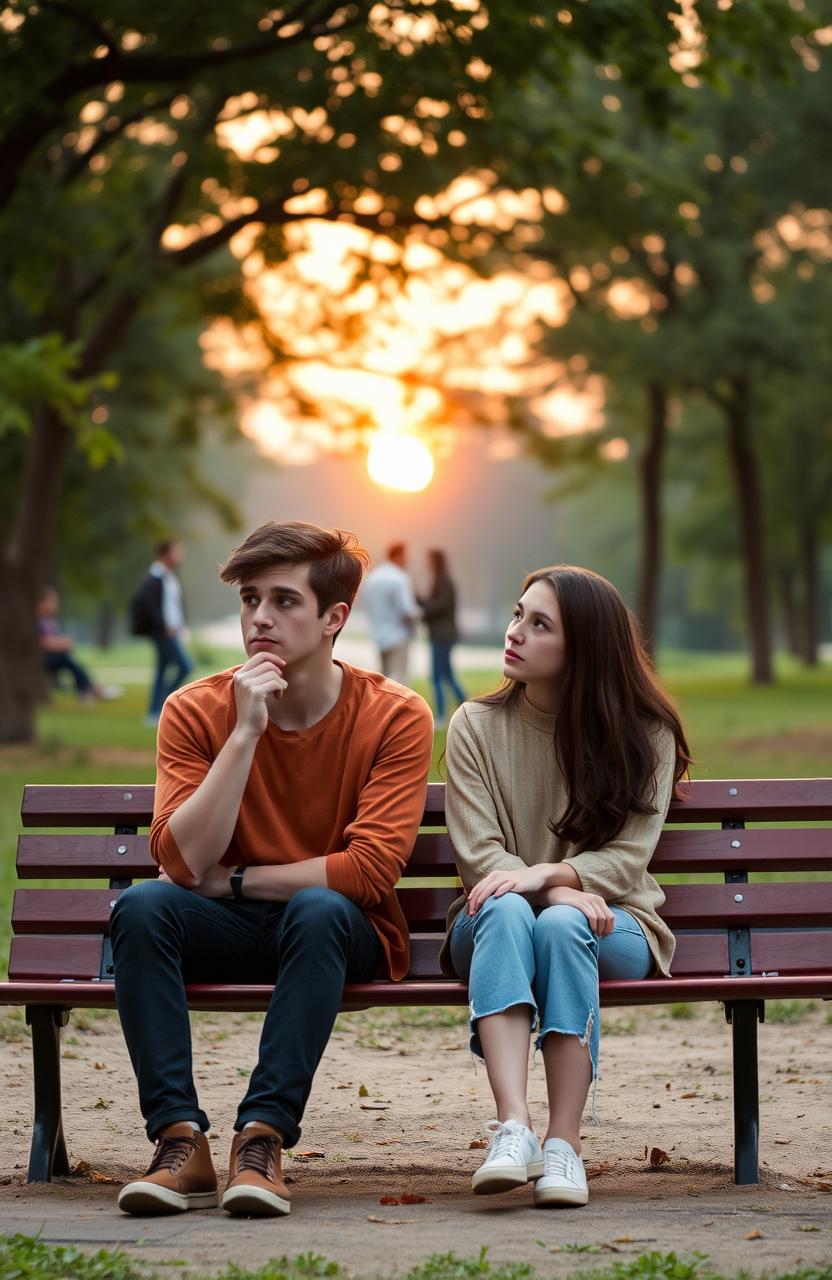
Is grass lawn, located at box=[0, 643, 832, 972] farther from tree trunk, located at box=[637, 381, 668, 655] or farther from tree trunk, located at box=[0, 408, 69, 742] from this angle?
tree trunk, located at box=[637, 381, 668, 655]

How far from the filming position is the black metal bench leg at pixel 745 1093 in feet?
13.1

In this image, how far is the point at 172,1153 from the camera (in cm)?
366

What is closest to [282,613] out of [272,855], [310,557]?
[310,557]

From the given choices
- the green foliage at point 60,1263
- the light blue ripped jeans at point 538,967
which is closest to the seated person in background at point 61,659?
the light blue ripped jeans at point 538,967

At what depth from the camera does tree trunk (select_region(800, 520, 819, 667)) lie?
126 ft

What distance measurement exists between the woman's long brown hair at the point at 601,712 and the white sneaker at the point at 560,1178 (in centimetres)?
75

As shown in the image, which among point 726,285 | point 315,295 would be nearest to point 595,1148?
point 315,295

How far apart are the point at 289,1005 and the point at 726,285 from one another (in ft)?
83.4

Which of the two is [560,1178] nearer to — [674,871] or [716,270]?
[674,871]

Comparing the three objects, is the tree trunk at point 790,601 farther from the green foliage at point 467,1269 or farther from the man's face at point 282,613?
the green foliage at point 467,1269

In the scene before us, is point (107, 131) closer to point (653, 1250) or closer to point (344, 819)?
point (344, 819)

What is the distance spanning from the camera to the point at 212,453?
7388 cm

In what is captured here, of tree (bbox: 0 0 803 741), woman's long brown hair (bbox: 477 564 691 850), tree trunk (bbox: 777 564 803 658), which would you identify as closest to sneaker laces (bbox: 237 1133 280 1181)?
woman's long brown hair (bbox: 477 564 691 850)

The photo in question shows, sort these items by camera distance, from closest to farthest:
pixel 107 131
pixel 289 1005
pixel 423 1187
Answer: pixel 289 1005 → pixel 423 1187 → pixel 107 131
